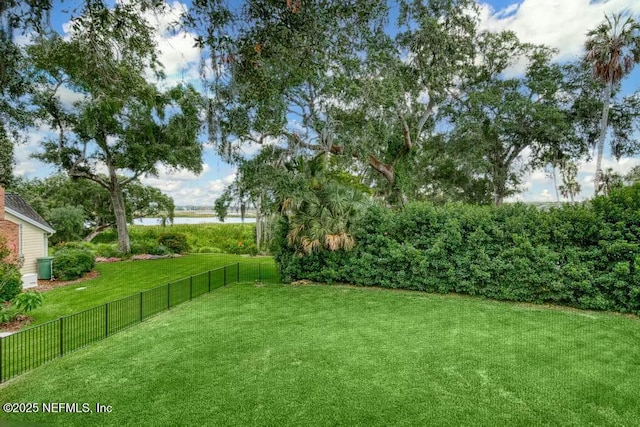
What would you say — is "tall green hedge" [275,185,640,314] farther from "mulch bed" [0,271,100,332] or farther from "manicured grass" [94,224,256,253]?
"manicured grass" [94,224,256,253]

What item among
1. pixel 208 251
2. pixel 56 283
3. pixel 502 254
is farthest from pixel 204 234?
pixel 502 254

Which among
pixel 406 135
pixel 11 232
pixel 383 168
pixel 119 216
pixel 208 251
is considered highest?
pixel 406 135

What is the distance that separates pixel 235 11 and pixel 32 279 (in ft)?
40.0

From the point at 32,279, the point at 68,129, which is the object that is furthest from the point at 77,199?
the point at 32,279

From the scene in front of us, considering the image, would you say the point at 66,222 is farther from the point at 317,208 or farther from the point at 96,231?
the point at 317,208

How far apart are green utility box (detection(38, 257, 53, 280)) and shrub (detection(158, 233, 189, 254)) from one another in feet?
20.4

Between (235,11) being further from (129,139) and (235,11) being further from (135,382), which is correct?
(129,139)

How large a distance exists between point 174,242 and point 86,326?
12.2 m

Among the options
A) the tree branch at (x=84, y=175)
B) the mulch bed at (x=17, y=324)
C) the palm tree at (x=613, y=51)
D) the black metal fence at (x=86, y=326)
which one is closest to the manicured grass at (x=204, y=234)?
the tree branch at (x=84, y=175)

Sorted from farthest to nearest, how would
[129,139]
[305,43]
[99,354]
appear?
[129,139], [99,354], [305,43]

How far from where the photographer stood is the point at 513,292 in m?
7.80

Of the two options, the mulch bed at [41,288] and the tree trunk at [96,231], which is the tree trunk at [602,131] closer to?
the mulch bed at [41,288]

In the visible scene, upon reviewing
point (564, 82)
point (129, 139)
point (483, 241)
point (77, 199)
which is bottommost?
point (483, 241)

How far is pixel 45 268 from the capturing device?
37.6ft
